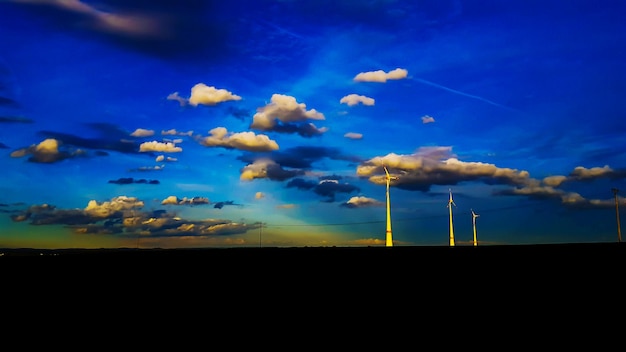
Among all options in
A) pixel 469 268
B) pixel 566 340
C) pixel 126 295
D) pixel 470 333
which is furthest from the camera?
pixel 469 268

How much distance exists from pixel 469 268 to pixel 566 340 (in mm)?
8124

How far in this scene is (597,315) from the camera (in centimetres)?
766

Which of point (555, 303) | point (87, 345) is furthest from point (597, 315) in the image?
point (87, 345)

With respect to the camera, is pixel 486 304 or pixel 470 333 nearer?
pixel 470 333

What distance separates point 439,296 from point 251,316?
3857 millimetres

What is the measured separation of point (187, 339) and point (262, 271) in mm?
8074

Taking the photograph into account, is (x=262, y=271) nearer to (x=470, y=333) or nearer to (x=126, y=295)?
(x=126, y=295)

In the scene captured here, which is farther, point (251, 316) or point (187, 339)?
point (251, 316)

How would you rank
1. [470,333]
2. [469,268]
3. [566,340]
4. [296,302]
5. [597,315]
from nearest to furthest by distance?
[566,340]
[470,333]
[597,315]
[296,302]
[469,268]

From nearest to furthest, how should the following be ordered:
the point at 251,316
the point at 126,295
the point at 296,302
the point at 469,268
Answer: the point at 251,316
the point at 296,302
the point at 126,295
the point at 469,268

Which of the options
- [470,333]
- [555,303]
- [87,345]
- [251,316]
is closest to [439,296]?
[555,303]

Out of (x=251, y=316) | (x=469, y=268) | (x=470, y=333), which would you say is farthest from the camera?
(x=469, y=268)

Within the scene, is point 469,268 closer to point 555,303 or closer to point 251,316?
point 555,303

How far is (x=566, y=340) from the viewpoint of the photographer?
6.42 meters
